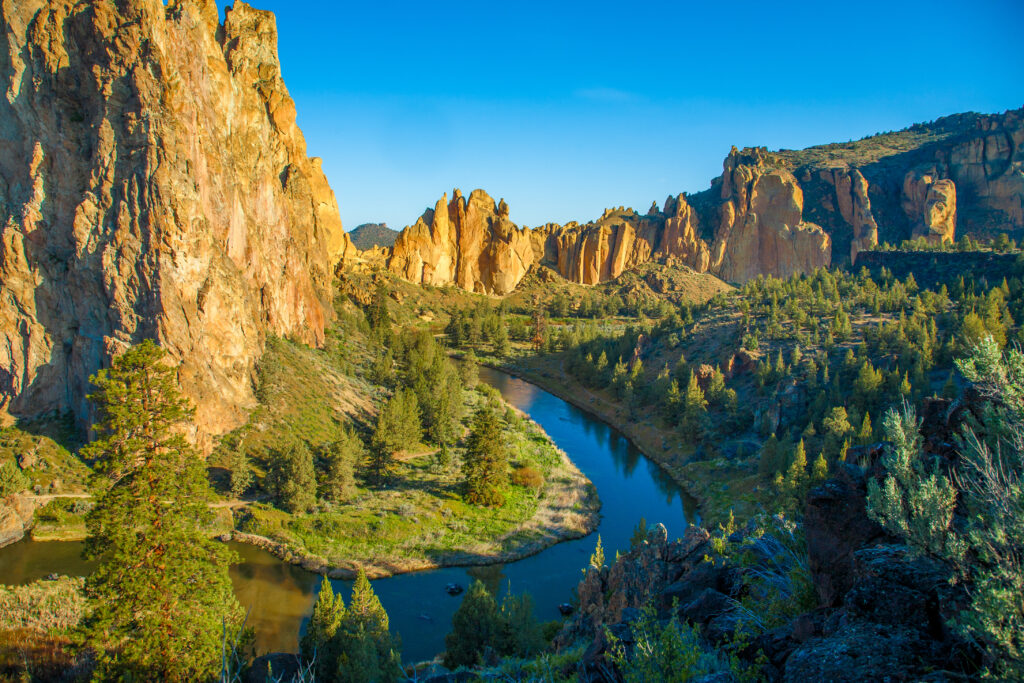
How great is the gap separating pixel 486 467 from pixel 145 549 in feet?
84.7

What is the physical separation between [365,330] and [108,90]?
4512 cm

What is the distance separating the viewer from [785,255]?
143875 mm

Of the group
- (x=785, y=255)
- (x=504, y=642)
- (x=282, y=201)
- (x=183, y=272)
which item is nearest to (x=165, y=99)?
(x=183, y=272)

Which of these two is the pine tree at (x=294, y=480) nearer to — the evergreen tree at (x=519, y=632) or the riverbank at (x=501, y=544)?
the riverbank at (x=501, y=544)

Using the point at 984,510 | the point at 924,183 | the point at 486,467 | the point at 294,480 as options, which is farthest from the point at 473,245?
the point at 984,510

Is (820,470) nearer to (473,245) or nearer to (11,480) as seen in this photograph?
(11,480)

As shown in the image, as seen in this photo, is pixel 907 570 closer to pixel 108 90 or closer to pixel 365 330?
pixel 108 90

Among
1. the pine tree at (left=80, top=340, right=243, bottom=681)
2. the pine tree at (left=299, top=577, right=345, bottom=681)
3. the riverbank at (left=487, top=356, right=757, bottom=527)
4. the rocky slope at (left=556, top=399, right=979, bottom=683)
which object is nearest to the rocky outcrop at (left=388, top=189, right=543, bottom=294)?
the riverbank at (left=487, top=356, right=757, bottom=527)

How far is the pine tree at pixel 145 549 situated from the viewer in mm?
14859

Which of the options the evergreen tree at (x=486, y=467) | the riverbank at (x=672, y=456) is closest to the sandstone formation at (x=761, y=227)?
the riverbank at (x=672, y=456)

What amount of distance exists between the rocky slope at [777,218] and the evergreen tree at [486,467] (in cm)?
10389

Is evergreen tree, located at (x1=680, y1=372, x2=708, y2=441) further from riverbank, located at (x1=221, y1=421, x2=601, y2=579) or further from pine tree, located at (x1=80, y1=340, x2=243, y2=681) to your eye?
pine tree, located at (x1=80, y1=340, x2=243, y2=681)

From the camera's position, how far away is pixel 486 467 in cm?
3975

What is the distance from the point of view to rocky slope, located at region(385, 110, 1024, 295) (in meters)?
121
